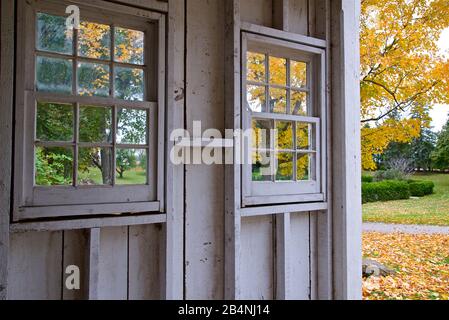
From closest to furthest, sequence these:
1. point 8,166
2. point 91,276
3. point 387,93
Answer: point 8,166 < point 91,276 < point 387,93

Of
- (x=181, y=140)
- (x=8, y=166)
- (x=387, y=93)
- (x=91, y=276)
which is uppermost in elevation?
(x=387, y=93)

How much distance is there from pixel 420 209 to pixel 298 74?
15.4 feet

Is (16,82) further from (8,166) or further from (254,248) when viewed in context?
(254,248)

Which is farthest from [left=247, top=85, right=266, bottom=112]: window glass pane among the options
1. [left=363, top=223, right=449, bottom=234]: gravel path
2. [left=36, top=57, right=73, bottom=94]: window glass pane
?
[left=363, top=223, right=449, bottom=234]: gravel path

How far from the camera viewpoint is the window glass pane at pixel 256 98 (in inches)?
80.2

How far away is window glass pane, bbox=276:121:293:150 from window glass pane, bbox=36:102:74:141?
4.09 ft

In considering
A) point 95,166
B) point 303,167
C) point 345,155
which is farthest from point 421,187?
point 95,166

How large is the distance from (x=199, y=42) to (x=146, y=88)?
418mm

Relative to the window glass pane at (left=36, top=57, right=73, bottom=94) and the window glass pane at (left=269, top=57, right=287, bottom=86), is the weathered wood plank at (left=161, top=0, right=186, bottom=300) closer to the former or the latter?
the window glass pane at (left=36, top=57, right=73, bottom=94)

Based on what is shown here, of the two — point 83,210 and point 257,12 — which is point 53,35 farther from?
point 257,12

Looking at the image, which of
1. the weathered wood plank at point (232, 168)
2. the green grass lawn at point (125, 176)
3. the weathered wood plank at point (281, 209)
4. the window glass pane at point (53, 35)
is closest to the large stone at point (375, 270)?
the weathered wood plank at point (281, 209)

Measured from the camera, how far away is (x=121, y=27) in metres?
1.69

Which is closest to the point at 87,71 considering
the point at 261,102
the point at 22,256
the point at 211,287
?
the point at 22,256

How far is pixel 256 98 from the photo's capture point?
81.0 inches
